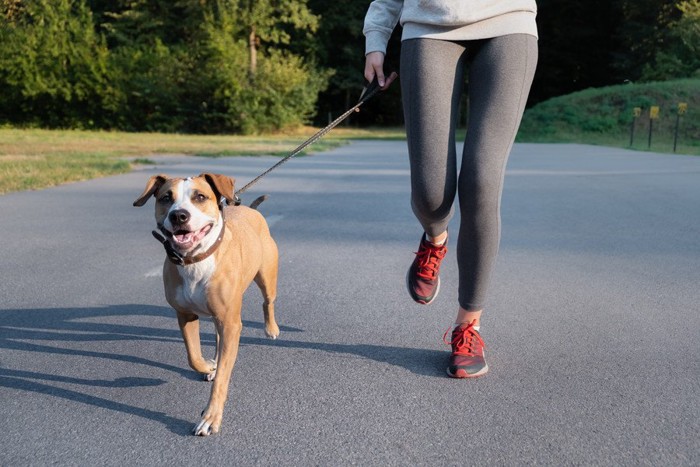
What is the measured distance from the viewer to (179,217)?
2.60 m

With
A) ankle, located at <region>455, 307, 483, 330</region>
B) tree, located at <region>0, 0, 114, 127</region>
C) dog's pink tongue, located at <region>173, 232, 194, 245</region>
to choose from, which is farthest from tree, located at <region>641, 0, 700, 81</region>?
dog's pink tongue, located at <region>173, 232, 194, 245</region>

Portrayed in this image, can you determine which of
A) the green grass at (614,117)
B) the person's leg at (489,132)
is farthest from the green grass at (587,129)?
the person's leg at (489,132)

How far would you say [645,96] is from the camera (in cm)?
3266

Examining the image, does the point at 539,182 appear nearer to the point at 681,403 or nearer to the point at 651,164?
the point at 651,164

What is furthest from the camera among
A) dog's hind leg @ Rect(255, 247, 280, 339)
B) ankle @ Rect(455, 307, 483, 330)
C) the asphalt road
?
dog's hind leg @ Rect(255, 247, 280, 339)

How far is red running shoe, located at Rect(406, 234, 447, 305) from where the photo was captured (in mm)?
3320

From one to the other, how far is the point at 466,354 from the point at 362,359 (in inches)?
17.8

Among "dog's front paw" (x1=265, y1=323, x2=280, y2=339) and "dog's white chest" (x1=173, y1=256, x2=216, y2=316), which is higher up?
"dog's white chest" (x1=173, y1=256, x2=216, y2=316)

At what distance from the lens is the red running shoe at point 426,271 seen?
3.32m

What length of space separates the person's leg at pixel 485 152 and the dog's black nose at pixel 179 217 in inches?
43.4

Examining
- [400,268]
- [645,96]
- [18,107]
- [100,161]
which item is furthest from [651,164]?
[18,107]

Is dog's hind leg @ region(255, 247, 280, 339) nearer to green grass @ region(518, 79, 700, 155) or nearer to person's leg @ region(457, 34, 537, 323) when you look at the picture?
person's leg @ region(457, 34, 537, 323)

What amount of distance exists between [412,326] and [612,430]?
1367 millimetres

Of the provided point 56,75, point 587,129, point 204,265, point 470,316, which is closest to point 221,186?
point 204,265
